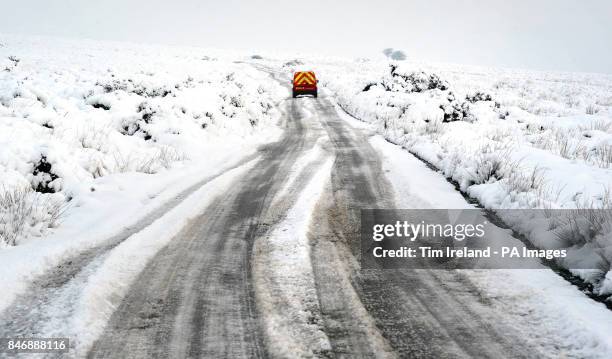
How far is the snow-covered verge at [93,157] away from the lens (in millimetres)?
4227

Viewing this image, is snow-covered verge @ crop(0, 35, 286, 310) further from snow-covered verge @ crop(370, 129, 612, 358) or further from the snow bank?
snow-covered verge @ crop(370, 129, 612, 358)

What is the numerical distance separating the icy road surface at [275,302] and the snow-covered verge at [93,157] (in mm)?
527

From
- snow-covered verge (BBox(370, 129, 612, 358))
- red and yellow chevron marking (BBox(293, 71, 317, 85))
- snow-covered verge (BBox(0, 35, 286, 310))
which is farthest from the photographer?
red and yellow chevron marking (BBox(293, 71, 317, 85))

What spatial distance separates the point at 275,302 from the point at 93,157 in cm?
529

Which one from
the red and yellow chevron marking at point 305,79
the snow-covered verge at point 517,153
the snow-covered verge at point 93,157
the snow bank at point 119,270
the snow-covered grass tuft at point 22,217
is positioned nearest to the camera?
the snow bank at point 119,270

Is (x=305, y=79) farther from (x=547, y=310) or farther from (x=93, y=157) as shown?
(x=547, y=310)

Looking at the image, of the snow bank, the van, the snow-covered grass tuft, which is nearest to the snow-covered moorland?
the snow-covered grass tuft

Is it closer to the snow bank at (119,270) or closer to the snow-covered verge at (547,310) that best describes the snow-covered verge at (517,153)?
the snow-covered verge at (547,310)

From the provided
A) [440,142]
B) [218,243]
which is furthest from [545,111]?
[218,243]

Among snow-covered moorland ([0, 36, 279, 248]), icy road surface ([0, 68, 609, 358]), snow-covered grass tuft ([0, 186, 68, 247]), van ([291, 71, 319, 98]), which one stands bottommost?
icy road surface ([0, 68, 609, 358])

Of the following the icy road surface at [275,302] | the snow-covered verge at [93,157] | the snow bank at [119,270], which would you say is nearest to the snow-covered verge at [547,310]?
the icy road surface at [275,302]

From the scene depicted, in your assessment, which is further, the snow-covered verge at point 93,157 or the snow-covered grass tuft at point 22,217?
the snow-covered verge at point 93,157

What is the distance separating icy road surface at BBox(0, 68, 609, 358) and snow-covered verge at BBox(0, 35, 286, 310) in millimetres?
527

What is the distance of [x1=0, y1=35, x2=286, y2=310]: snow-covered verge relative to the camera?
4.23 meters
